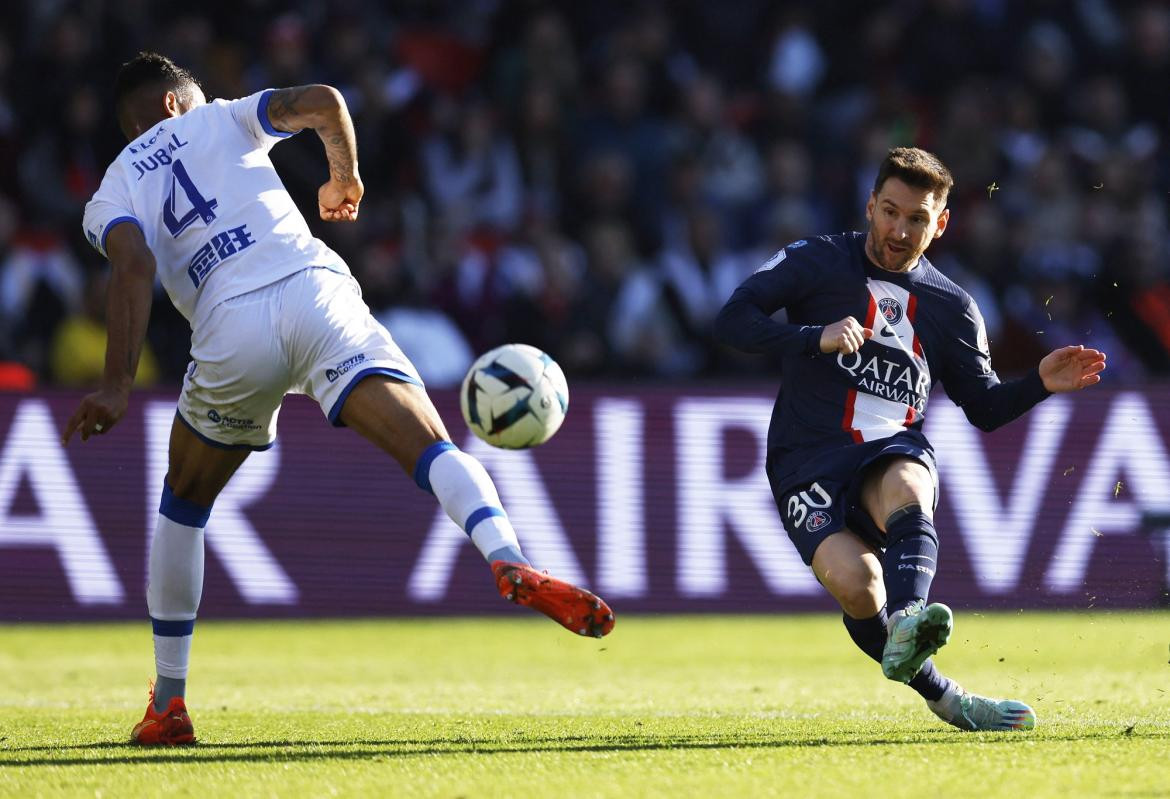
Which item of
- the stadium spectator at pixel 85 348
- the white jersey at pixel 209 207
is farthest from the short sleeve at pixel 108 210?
the stadium spectator at pixel 85 348

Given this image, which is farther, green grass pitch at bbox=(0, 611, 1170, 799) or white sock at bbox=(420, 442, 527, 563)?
white sock at bbox=(420, 442, 527, 563)

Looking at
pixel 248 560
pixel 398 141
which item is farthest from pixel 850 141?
pixel 248 560

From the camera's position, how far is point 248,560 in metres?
10.7

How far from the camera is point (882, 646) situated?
5906 mm

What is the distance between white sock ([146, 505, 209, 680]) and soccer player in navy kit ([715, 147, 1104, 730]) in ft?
6.48

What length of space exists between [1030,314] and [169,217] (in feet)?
29.7

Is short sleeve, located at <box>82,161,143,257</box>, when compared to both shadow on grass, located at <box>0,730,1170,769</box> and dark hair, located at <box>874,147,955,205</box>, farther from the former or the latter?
dark hair, located at <box>874,147,955,205</box>

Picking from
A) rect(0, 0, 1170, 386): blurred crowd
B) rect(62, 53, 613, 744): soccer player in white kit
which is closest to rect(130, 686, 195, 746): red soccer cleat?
rect(62, 53, 613, 744): soccer player in white kit

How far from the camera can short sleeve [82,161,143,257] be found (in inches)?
220

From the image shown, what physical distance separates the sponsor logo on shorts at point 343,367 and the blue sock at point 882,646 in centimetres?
186

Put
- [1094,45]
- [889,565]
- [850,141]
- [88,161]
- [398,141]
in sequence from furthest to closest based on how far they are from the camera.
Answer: [1094,45] < [850,141] < [398,141] < [88,161] < [889,565]

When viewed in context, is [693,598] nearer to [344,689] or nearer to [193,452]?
[344,689]

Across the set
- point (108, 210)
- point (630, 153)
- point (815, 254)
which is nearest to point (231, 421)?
point (108, 210)

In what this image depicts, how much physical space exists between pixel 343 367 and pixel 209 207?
0.77 metres
